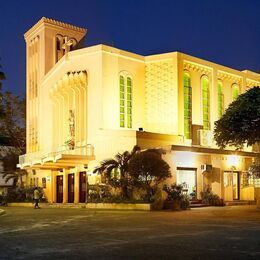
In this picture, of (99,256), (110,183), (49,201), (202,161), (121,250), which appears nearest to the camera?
(99,256)

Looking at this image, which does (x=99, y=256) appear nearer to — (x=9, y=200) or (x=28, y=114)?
(x=9, y=200)

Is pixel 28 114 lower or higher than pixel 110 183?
higher

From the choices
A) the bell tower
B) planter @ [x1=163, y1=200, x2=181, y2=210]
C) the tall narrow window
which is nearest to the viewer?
planter @ [x1=163, y1=200, x2=181, y2=210]

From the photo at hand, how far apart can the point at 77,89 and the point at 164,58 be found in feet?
21.6

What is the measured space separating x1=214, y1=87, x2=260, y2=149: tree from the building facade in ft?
→ 16.2

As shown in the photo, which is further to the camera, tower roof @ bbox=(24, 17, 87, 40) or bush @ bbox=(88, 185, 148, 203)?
tower roof @ bbox=(24, 17, 87, 40)

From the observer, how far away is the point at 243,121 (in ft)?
70.8

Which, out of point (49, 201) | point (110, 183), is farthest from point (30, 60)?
point (110, 183)

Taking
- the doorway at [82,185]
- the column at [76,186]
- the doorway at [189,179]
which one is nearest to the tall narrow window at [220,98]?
the doorway at [189,179]

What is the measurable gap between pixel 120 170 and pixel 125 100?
7390mm

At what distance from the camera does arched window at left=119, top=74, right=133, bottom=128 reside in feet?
106

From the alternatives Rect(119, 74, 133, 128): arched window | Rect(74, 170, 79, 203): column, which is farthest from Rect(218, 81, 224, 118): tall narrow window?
Rect(74, 170, 79, 203): column

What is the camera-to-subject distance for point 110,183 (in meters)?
26.4

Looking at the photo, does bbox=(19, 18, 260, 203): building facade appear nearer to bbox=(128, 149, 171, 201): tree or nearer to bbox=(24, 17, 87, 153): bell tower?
bbox=(128, 149, 171, 201): tree
